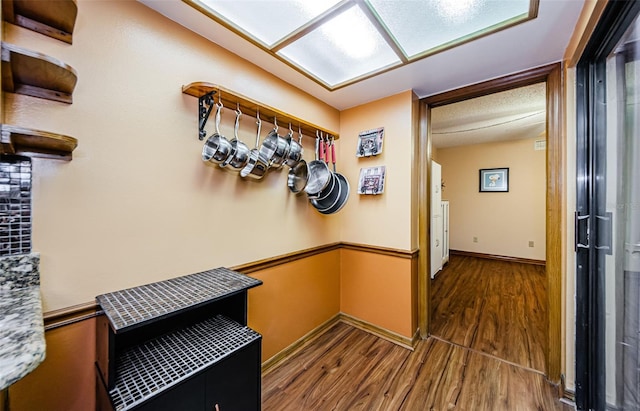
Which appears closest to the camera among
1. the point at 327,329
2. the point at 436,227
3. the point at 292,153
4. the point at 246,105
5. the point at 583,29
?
the point at 583,29

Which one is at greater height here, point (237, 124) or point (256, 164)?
point (237, 124)

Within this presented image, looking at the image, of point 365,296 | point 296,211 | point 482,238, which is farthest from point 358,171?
point 482,238

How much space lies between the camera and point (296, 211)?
203cm

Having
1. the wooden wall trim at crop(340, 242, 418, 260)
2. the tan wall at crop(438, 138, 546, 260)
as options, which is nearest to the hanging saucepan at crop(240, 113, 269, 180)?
the wooden wall trim at crop(340, 242, 418, 260)

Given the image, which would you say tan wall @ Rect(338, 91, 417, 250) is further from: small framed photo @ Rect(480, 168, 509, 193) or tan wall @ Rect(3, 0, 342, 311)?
small framed photo @ Rect(480, 168, 509, 193)

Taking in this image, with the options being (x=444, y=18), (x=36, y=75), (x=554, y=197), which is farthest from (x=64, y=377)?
(x=554, y=197)

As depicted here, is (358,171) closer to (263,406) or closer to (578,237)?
(578,237)

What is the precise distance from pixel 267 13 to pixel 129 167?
101 cm

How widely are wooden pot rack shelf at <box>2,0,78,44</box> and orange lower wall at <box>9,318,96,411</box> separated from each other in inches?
44.4

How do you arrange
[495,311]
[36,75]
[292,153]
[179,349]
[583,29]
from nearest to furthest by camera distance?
[36,75] → [179,349] → [583,29] → [292,153] → [495,311]

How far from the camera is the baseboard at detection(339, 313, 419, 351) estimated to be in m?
2.08

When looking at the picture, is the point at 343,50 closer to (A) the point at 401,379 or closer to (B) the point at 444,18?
(B) the point at 444,18

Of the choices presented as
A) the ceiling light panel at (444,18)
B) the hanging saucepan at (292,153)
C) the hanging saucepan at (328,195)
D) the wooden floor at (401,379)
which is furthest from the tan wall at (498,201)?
the hanging saucepan at (292,153)

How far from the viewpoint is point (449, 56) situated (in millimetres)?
1578
